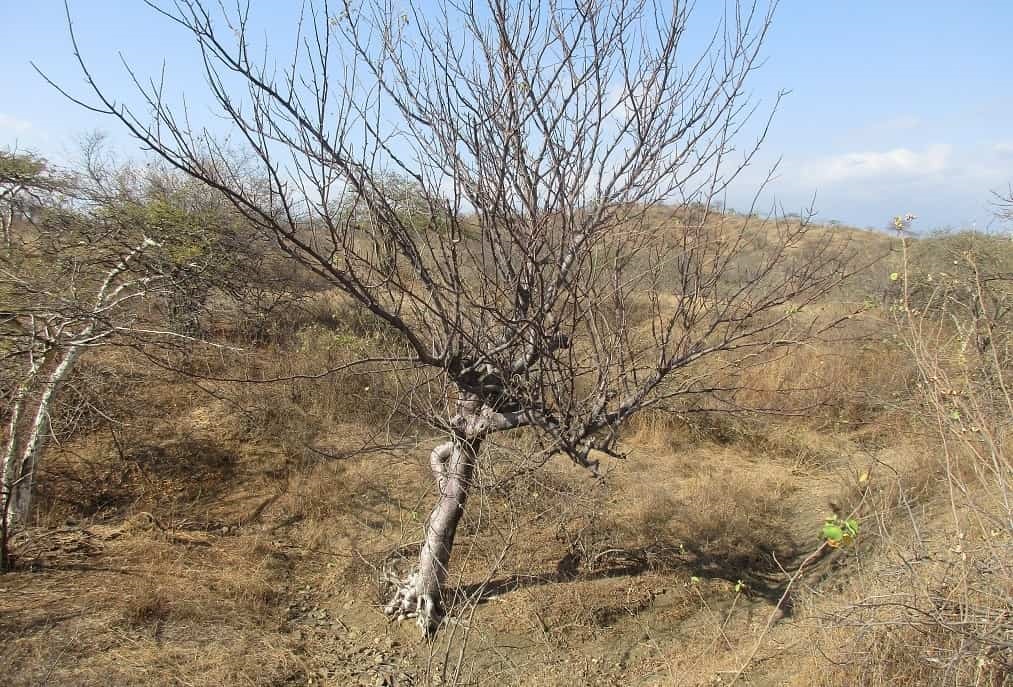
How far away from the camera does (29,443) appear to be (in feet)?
15.5

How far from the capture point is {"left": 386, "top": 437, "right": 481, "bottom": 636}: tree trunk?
4.20 metres

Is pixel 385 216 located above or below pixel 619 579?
above

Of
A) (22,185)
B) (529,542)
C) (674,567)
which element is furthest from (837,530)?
(22,185)

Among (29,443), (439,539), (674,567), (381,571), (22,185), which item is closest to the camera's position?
(439,539)

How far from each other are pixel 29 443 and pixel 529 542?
3.93 m

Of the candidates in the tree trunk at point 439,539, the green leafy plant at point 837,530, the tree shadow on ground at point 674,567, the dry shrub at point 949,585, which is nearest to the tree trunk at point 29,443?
the tree trunk at point 439,539

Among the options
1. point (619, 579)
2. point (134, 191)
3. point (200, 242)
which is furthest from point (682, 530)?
point (134, 191)

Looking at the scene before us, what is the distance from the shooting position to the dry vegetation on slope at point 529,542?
10.3 ft

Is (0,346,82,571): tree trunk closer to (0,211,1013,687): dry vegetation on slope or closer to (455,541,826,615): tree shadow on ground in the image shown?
(0,211,1013,687): dry vegetation on slope

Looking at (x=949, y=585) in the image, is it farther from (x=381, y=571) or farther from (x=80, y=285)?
(x=80, y=285)

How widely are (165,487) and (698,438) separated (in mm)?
6339

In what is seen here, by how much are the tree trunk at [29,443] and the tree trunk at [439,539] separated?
8.85 feet

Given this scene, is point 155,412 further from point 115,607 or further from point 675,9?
point 675,9

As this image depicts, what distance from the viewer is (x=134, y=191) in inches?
401
